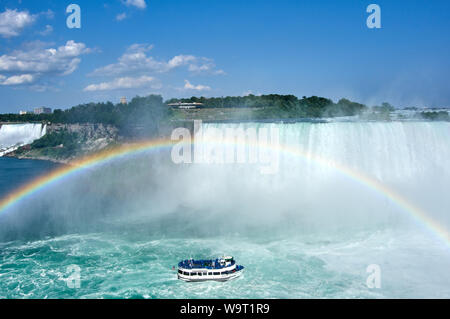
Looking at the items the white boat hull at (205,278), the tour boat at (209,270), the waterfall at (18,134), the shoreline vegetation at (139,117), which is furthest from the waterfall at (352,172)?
the waterfall at (18,134)

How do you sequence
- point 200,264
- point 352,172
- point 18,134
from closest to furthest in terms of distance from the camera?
1. point 200,264
2. point 352,172
3. point 18,134

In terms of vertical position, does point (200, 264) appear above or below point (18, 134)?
below

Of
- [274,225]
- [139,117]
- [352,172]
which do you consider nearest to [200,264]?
[274,225]

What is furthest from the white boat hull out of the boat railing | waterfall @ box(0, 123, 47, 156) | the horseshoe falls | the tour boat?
waterfall @ box(0, 123, 47, 156)

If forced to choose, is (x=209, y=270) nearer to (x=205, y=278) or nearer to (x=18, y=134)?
(x=205, y=278)

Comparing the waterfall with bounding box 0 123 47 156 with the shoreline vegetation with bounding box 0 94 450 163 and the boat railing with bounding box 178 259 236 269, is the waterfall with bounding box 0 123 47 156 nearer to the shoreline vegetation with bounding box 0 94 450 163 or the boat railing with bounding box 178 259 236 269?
the shoreline vegetation with bounding box 0 94 450 163

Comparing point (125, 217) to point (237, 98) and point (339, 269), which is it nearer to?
point (339, 269)

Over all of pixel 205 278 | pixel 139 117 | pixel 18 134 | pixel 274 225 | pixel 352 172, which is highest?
pixel 139 117

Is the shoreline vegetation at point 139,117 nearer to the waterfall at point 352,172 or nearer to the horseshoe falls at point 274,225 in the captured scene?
the horseshoe falls at point 274,225
